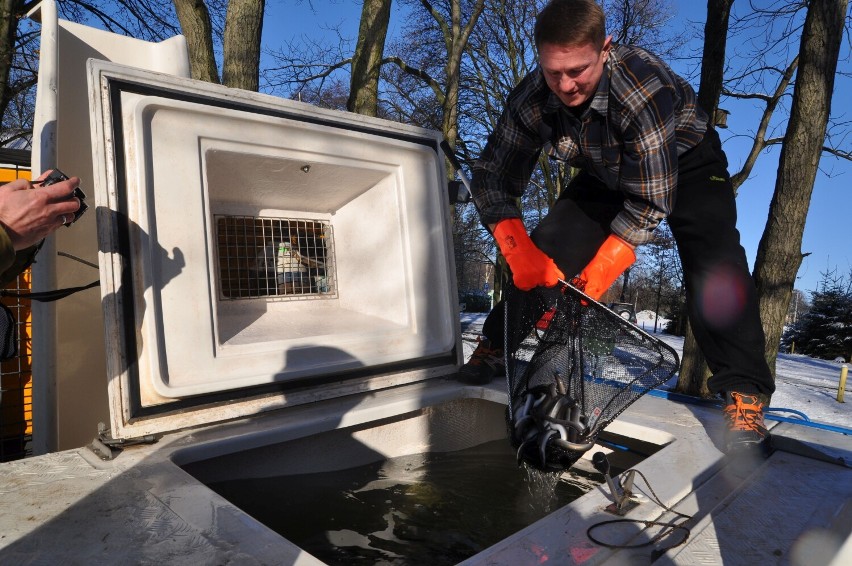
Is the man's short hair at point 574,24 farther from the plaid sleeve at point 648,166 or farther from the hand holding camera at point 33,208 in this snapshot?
the hand holding camera at point 33,208

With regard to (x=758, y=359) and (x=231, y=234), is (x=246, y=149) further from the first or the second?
(x=758, y=359)

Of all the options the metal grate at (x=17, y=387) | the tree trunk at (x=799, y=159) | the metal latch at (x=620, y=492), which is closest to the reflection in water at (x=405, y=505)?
the metal latch at (x=620, y=492)

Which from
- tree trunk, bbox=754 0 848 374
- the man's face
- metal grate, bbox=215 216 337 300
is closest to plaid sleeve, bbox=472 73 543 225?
the man's face

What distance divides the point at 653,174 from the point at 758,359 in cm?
88

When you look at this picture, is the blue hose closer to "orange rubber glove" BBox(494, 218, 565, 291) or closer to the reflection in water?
the reflection in water

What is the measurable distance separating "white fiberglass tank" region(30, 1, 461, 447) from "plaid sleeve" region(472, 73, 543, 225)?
345mm

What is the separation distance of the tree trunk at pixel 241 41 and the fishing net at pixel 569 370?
12.6 feet

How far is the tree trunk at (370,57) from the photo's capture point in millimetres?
7500

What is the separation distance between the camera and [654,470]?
1809mm

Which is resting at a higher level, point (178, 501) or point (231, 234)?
point (231, 234)

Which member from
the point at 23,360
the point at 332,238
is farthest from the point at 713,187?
the point at 23,360

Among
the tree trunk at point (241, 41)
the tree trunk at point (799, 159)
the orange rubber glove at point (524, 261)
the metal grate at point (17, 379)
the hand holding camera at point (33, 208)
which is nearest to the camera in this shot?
the hand holding camera at point (33, 208)

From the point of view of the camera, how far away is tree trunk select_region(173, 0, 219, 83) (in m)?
5.03

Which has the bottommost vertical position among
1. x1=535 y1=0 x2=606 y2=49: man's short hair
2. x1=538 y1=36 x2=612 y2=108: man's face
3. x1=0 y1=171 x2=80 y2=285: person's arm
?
x1=0 y1=171 x2=80 y2=285: person's arm
